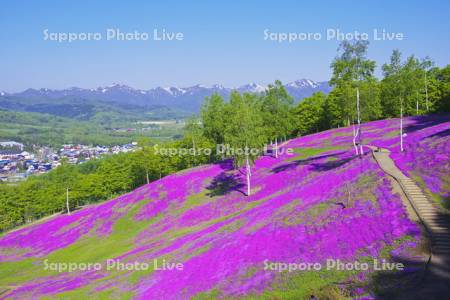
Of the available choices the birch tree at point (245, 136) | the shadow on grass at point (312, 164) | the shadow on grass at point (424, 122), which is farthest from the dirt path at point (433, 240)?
the shadow on grass at point (424, 122)

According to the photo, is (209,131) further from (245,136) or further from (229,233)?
(229,233)

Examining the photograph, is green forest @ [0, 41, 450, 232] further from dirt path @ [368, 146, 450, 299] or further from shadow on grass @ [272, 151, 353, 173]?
dirt path @ [368, 146, 450, 299]

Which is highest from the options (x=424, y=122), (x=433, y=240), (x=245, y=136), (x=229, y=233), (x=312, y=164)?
(x=424, y=122)

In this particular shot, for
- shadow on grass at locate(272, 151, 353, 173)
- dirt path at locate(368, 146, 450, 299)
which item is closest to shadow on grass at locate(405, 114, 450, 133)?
shadow on grass at locate(272, 151, 353, 173)

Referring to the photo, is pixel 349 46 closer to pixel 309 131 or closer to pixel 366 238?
pixel 366 238

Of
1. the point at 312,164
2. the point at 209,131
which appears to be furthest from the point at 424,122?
the point at 209,131

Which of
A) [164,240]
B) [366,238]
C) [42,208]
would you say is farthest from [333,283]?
[42,208]
